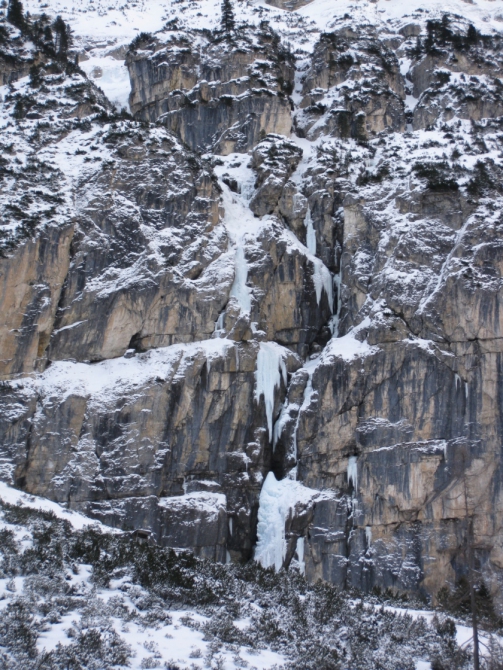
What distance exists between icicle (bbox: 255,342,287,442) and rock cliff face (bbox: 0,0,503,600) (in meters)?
0.15

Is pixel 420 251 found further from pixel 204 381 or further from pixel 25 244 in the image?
pixel 25 244

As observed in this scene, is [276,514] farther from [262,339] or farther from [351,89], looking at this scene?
[351,89]

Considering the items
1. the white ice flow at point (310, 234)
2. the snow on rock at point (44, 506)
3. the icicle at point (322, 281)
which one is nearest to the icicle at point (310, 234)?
the white ice flow at point (310, 234)

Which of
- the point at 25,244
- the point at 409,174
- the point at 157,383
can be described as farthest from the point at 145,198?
the point at 409,174

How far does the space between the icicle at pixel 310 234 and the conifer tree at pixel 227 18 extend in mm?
20212

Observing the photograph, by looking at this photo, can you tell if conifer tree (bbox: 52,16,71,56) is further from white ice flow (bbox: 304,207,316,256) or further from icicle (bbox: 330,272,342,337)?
icicle (bbox: 330,272,342,337)

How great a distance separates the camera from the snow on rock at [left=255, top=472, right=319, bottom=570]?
3719 cm

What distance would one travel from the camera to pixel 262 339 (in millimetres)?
42188

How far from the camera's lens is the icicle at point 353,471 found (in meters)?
37.6

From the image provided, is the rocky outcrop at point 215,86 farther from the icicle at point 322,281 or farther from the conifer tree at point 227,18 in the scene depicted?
the icicle at point 322,281

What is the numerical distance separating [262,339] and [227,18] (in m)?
31.6

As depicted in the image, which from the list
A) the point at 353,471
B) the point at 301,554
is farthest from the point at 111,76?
the point at 301,554

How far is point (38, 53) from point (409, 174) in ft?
93.1

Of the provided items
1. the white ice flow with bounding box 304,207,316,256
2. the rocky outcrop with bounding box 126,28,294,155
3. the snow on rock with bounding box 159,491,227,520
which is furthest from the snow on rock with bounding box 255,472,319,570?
the rocky outcrop with bounding box 126,28,294,155
